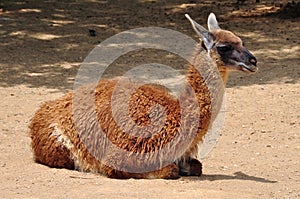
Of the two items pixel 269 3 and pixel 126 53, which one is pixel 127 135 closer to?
pixel 126 53

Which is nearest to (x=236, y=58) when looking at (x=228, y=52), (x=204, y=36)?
(x=228, y=52)

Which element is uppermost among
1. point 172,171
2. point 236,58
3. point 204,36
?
point 204,36

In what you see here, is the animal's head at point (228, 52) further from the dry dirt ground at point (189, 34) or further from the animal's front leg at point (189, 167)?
the dry dirt ground at point (189, 34)

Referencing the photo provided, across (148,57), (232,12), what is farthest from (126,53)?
(232,12)

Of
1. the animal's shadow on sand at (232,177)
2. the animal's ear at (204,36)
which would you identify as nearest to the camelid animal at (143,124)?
the animal's ear at (204,36)

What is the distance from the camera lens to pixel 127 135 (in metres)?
6.43

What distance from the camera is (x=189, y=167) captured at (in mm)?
6547

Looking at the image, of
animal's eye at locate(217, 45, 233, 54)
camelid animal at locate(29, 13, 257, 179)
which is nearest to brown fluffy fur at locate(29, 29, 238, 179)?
camelid animal at locate(29, 13, 257, 179)

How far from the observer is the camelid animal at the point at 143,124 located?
21.0 feet

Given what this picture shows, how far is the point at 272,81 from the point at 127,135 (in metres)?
4.97

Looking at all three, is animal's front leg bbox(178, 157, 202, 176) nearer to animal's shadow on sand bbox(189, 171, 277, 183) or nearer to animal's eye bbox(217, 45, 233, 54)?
animal's shadow on sand bbox(189, 171, 277, 183)

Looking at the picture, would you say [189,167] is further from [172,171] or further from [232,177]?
[232,177]

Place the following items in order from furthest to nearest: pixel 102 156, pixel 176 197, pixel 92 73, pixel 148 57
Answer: pixel 148 57 → pixel 92 73 → pixel 102 156 → pixel 176 197

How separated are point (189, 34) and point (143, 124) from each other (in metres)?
8.52
